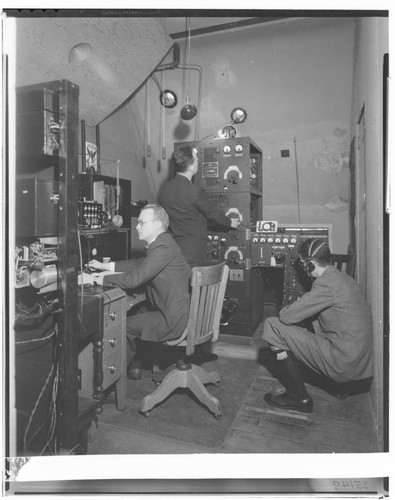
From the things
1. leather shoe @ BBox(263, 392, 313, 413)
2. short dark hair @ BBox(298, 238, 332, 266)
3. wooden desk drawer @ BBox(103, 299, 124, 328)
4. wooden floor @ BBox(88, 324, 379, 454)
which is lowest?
wooden floor @ BBox(88, 324, 379, 454)

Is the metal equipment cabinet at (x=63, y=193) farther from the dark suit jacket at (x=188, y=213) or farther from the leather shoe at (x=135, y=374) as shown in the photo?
the dark suit jacket at (x=188, y=213)

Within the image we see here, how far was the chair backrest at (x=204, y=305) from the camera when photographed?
8.52ft

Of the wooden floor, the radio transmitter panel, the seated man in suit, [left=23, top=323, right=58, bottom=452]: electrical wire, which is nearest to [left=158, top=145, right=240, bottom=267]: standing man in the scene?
the radio transmitter panel

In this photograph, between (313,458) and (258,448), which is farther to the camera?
(258,448)

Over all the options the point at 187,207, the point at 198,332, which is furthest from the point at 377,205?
the point at 187,207

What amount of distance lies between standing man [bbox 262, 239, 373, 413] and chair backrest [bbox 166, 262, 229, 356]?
453 millimetres

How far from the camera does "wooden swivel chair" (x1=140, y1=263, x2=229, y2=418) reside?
2.64 metres

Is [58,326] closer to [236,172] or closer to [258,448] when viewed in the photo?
[258,448]

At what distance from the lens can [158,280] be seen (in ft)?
9.25

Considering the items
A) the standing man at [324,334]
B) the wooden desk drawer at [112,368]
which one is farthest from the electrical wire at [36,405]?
the standing man at [324,334]

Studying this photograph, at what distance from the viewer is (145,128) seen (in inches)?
221

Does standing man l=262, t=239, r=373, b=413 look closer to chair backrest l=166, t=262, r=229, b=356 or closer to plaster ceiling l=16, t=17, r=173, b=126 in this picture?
chair backrest l=166, t=262, r=229, b=356
